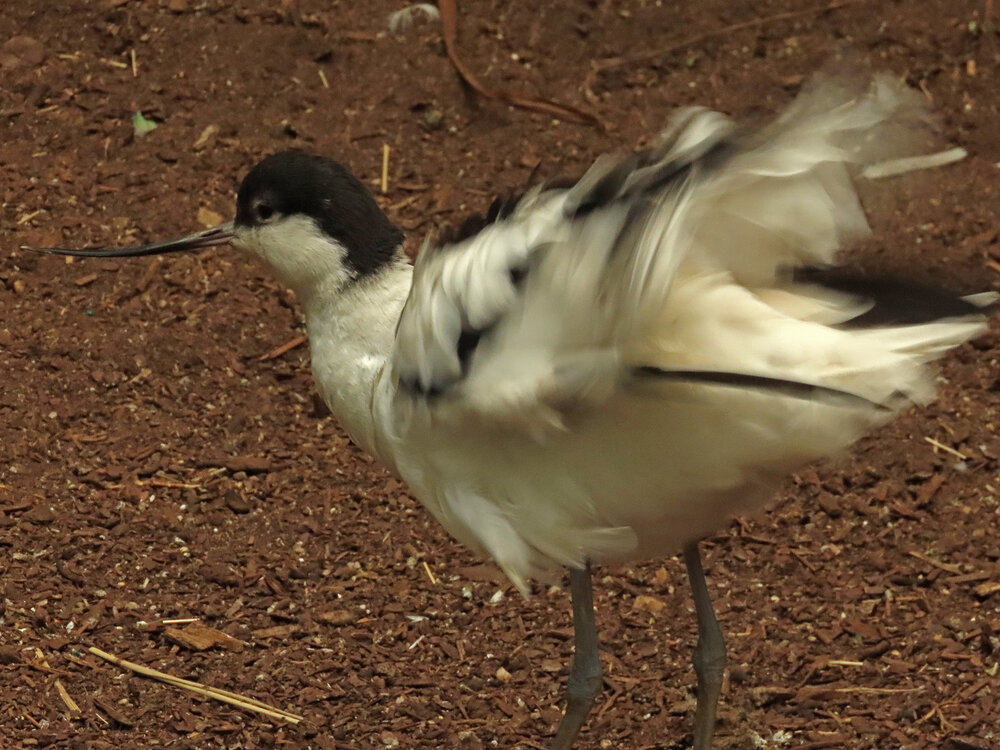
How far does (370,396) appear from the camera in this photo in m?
2.63

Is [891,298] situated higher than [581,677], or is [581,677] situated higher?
[891,298]

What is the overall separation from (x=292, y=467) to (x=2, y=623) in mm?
880

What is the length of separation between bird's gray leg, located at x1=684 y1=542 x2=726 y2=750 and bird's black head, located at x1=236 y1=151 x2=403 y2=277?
92cm

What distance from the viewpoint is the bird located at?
2.02m

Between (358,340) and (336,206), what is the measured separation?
10.4 inches

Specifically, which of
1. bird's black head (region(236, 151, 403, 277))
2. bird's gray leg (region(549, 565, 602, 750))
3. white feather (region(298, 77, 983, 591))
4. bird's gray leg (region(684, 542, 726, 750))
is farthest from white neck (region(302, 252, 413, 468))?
bird's gray leg (region(684, 542, 726, 750))

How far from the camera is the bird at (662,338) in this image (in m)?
2.02

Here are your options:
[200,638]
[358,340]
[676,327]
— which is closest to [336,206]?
[358,340]

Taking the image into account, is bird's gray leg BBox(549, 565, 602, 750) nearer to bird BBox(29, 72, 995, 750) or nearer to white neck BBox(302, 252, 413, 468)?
bird BBox(29, 72, 995, 750)

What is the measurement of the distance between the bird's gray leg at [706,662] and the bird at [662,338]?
352mm

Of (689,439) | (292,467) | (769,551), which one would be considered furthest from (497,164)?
(689,439)

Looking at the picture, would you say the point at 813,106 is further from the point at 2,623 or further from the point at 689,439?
the point at 2,623

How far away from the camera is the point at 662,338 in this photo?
2.08m

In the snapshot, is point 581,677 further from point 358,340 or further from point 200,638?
point 200,638
